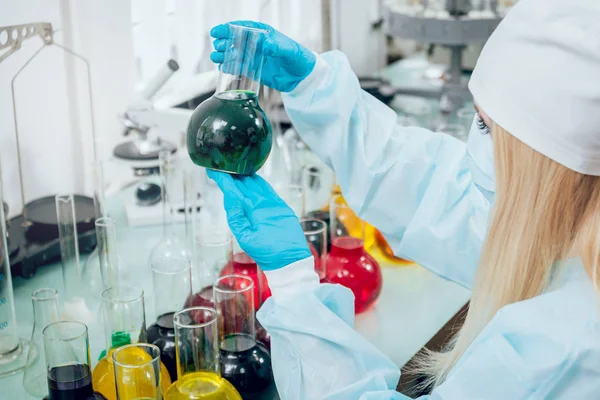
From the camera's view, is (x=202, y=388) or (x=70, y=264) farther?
(x=70, y=264)

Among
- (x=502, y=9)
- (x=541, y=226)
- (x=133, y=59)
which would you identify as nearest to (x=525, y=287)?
(x=541, y=226)

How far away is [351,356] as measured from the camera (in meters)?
1.08

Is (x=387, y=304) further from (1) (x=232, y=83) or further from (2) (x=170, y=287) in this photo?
(1) (x=232, y=83)

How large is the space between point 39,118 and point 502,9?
1811 mm

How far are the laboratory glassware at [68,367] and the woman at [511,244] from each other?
0.85 feet

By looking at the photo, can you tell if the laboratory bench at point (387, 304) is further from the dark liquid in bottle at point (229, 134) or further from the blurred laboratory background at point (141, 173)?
the dark liquid in bottle at point (229, 134)

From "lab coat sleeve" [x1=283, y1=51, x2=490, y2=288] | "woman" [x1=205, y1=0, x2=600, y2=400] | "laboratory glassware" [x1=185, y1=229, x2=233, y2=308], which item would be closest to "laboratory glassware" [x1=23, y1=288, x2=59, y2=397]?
"laboratory glassware" [x1=185, y1=229, x2=233, y2=308]

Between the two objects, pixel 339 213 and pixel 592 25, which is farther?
pixel 339 213

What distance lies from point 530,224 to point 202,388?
495 millimetres

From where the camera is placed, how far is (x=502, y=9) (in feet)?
9.37

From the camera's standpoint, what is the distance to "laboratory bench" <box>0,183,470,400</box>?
1.35 m

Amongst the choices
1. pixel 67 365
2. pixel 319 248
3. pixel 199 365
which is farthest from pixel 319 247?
pixel 67 365

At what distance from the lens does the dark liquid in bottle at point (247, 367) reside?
108 cm

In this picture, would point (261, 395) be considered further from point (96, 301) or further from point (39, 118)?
point (39, 118)
